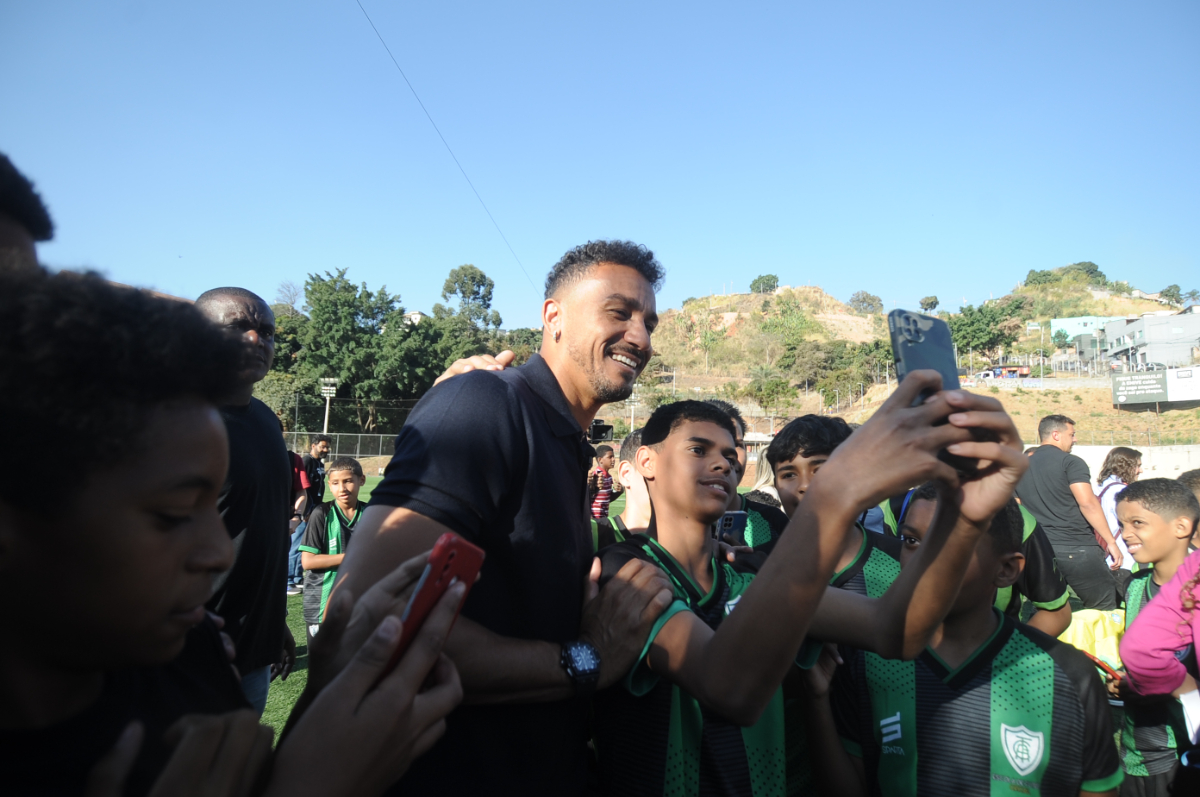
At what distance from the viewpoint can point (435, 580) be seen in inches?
45.3

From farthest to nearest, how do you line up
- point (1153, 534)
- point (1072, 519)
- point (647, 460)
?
point (1072, 519) → point (1153, 534) → point (647, 460)

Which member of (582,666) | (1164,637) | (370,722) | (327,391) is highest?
(327,391)

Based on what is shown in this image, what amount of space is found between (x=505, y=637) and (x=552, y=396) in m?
0.74

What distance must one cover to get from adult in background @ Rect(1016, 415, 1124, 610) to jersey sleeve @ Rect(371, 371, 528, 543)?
612 centimetres

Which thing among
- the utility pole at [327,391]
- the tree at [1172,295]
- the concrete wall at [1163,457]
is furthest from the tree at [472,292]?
the tree at [1172,295]

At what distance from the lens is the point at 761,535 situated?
14.5 ft

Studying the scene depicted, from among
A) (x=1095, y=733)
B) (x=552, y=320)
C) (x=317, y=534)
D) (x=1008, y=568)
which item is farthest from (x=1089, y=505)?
(x=317, y=534)

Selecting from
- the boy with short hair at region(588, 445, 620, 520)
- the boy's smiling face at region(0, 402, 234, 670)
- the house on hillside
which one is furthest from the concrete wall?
the house on hillside

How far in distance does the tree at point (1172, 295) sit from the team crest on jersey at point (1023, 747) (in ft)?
523

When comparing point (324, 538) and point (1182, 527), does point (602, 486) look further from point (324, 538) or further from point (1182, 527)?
point (1182, 527)

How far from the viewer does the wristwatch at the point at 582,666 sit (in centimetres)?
166

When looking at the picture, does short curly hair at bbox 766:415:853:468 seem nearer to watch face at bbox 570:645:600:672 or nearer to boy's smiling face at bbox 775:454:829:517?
boy's smiling face at bbox 775:454:829:517

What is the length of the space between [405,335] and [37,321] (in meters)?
49.4

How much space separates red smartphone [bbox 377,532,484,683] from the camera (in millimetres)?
1108
